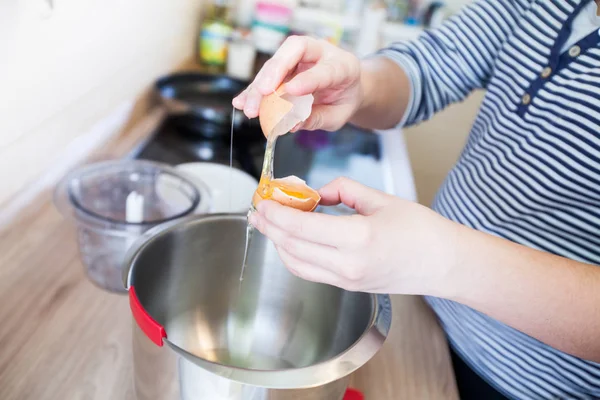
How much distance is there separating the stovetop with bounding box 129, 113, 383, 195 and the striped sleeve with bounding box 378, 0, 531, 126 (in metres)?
0.28

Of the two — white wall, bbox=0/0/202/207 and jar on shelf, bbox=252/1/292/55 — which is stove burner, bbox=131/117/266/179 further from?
jar on shelf, bbox=252/1/292/55

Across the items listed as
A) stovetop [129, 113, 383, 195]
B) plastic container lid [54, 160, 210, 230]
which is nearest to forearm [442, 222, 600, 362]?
plastic container lid [54, 160, 210, 230]

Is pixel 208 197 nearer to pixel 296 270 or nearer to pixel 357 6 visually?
pixel 296 270

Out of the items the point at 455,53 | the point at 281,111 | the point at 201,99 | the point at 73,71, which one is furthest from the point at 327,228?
the point at 201,99

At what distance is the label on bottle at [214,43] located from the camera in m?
1.38

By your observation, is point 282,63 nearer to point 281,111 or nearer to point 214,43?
point 281,111

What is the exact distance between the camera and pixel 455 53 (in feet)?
2.60

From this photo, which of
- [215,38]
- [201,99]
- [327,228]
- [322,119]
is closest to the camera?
[327,228]

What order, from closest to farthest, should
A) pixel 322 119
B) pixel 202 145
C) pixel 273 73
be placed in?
pixel 273 73 < pixel 322 119 < pixel 202 145

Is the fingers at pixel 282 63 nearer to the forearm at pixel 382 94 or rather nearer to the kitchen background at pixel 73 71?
the forearm at pixel 382 94

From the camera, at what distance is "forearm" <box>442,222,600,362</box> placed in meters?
0.45

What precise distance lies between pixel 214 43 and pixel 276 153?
46 cm

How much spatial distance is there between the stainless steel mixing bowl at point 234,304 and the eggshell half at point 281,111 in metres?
0.15

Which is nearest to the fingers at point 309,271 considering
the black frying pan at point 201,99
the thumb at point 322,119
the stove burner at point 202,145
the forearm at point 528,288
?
the forearm at point 528,288
